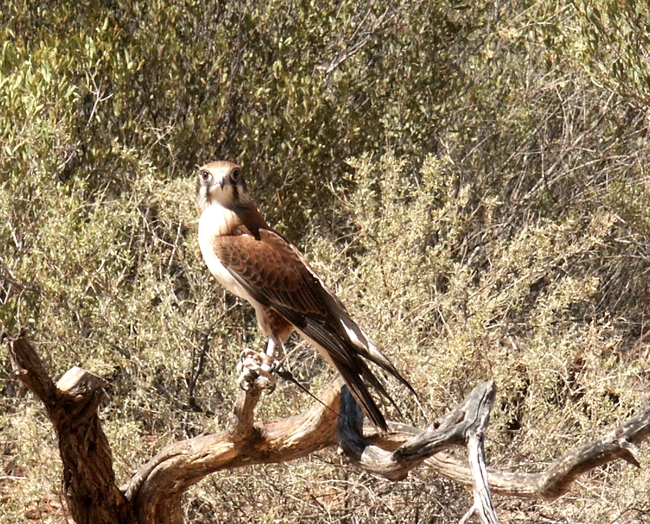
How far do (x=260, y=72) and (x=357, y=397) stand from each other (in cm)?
451

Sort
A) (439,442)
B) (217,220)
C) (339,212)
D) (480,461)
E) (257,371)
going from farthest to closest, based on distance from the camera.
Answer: (339,212), (217,220), (257,371), (439,442), (480,461)

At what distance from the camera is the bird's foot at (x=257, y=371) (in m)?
4.32

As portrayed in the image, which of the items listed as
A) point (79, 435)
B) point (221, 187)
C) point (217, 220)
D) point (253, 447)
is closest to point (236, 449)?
point (253, 447)

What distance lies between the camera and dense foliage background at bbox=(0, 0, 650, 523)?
586 centimetres

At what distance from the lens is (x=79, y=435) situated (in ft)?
14.6

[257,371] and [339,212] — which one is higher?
[339,212]

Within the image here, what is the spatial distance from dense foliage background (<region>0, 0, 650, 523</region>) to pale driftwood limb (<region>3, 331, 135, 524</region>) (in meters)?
0.97

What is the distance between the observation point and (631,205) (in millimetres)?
8109

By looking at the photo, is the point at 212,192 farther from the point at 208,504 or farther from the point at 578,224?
the point at 578,224

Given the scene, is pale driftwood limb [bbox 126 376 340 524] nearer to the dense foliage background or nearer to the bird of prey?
the bird of prey

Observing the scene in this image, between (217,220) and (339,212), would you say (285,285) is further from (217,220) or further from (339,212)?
(339,212)

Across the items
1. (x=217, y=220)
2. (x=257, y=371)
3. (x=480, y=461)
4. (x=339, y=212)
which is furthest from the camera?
(x=339, y=212)

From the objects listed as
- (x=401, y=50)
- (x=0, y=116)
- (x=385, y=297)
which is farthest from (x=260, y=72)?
Answer: (x=385, y=297)

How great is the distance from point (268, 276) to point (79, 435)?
1.05 metres
